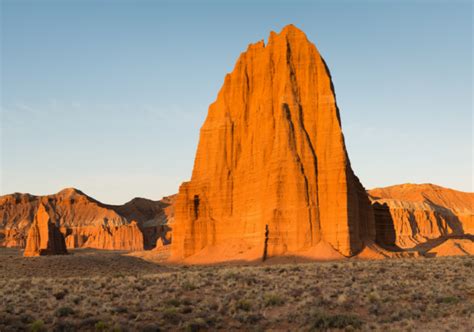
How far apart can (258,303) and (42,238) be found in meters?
54.8

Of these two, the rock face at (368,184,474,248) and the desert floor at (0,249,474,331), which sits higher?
the rock face at (368,184,474,248)

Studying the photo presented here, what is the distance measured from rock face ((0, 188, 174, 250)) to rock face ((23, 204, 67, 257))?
71.1 metres

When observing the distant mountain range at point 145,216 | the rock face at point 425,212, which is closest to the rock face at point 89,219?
the distant mountain range at point 145,216

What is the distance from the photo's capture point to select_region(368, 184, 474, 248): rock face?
12756cm

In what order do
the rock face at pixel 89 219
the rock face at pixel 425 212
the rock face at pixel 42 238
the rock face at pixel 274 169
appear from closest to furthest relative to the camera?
the rock face at pixel 274 169
the rock face at pixel 42 238
the rock face at pixel 425 212
the rock face at pixel 89 219

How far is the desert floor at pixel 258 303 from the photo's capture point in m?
16.3

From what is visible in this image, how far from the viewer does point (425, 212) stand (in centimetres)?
13738

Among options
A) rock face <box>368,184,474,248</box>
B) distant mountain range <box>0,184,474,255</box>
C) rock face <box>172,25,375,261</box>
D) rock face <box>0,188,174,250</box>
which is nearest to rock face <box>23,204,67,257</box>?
rock face <box>172,25,375,261</box>

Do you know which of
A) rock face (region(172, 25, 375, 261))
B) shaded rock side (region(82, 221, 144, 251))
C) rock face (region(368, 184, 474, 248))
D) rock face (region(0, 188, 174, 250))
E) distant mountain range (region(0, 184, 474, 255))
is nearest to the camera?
rock face (region(172, 25, 375, 261))

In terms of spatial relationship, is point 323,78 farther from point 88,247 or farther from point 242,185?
point 88,247

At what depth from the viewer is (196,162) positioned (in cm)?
6116

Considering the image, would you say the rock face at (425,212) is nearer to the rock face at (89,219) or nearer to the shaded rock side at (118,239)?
the shaded rock side at (118,239)

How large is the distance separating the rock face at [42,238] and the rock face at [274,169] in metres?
18.2

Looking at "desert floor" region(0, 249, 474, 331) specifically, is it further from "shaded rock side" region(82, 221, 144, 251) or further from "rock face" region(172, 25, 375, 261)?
"shaded rock side" region(82, 221, 144, 251)
